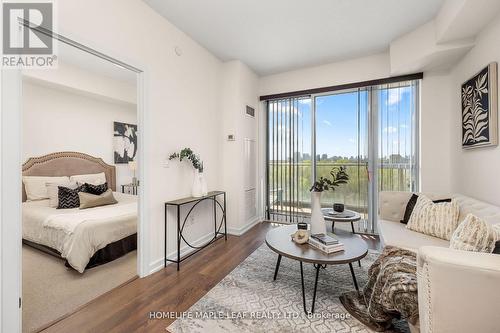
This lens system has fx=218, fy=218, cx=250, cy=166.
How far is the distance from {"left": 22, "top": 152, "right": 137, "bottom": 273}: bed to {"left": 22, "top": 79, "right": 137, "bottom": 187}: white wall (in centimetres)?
23

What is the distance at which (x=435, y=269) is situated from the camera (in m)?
1.01

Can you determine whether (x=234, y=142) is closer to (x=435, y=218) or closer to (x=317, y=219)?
(x=317, y=219)

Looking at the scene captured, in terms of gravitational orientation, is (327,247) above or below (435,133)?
below

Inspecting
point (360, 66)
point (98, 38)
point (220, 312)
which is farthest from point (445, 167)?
point (98, 38)

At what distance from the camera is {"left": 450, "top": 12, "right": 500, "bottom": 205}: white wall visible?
78.7 inches

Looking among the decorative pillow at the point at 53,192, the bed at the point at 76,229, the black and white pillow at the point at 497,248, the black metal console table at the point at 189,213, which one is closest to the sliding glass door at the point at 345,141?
the black metal console table at the point at 189,213

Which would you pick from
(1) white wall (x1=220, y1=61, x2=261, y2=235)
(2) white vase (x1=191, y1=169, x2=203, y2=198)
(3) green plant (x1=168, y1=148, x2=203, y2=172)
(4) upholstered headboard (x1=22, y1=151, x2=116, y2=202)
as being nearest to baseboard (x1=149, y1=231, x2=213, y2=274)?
(1) white wall (x1=220, y1=61, x2=261, y2=235)

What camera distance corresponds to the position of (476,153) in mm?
2311

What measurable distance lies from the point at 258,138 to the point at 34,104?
3.36 metres

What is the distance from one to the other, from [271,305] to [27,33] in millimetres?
2670

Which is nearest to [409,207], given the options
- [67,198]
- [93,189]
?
[93,189]

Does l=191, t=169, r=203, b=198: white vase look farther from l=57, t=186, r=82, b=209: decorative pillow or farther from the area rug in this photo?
l=57, t=186, r=82, b=209: decorative pillow

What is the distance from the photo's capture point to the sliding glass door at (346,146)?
323 cm

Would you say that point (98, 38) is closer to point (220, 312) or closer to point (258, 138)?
point (220, 312)
